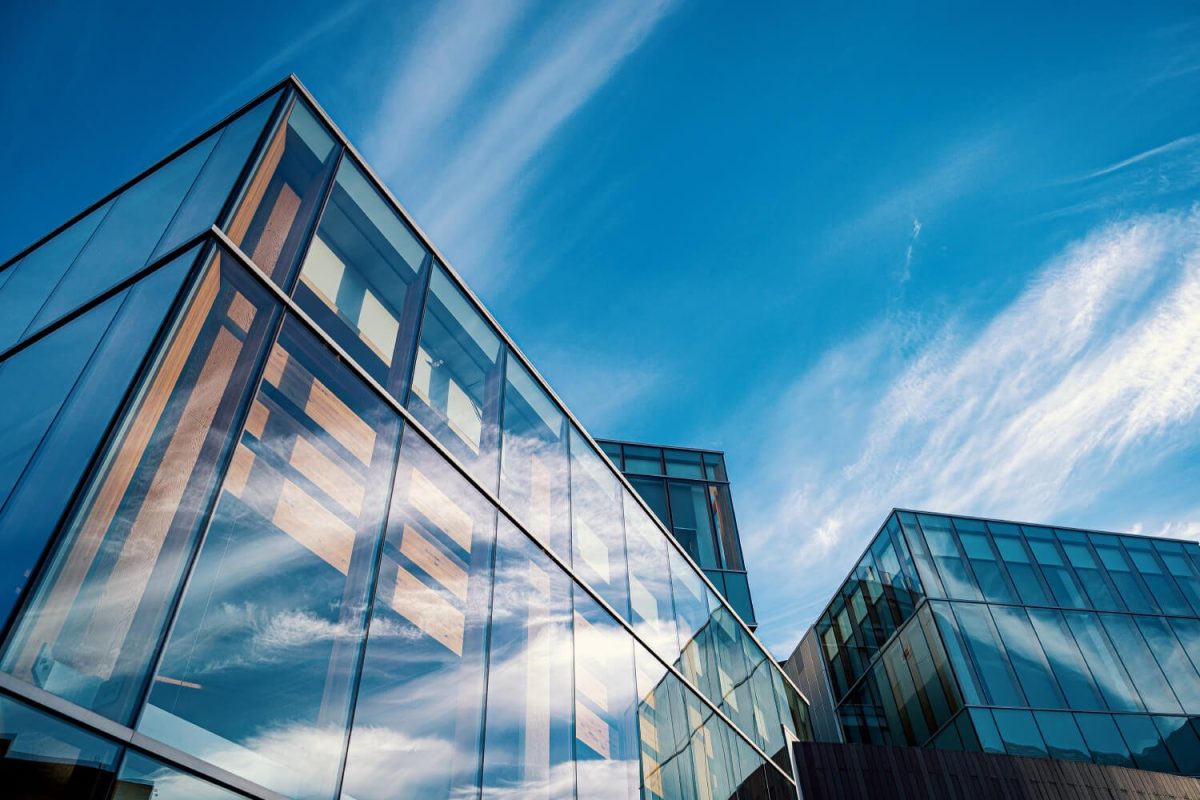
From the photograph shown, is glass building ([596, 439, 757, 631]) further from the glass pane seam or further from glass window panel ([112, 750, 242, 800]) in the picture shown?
glass window panel ([112, 750, 242, 800])

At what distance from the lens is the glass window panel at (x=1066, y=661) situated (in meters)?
21.1

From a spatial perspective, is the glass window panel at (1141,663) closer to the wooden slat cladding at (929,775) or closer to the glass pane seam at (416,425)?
the wooden slat cladding at (929,775)

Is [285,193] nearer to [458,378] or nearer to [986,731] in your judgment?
→ [458,378]

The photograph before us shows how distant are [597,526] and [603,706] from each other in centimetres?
281

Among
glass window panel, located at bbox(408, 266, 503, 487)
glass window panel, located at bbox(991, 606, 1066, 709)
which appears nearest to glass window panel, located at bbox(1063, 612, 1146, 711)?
glass window panel, located at bbox(991, 606, 1066, 709)

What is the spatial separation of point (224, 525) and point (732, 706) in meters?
11.2

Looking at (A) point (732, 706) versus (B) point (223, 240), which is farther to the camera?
(A) point (732, 706)

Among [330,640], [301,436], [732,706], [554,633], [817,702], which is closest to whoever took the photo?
[330,640]

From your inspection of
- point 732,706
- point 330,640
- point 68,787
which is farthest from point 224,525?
point 732,706

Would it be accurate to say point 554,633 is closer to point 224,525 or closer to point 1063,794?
point 224,525

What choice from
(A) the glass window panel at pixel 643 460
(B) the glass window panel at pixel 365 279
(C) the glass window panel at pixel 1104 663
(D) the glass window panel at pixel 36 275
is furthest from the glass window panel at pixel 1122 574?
(D) the glass window panel at pixel 36 275

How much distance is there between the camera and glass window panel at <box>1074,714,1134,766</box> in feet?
65.4

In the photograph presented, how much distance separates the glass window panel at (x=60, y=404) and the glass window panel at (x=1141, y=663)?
84.7 feet

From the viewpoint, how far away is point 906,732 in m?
22.2
